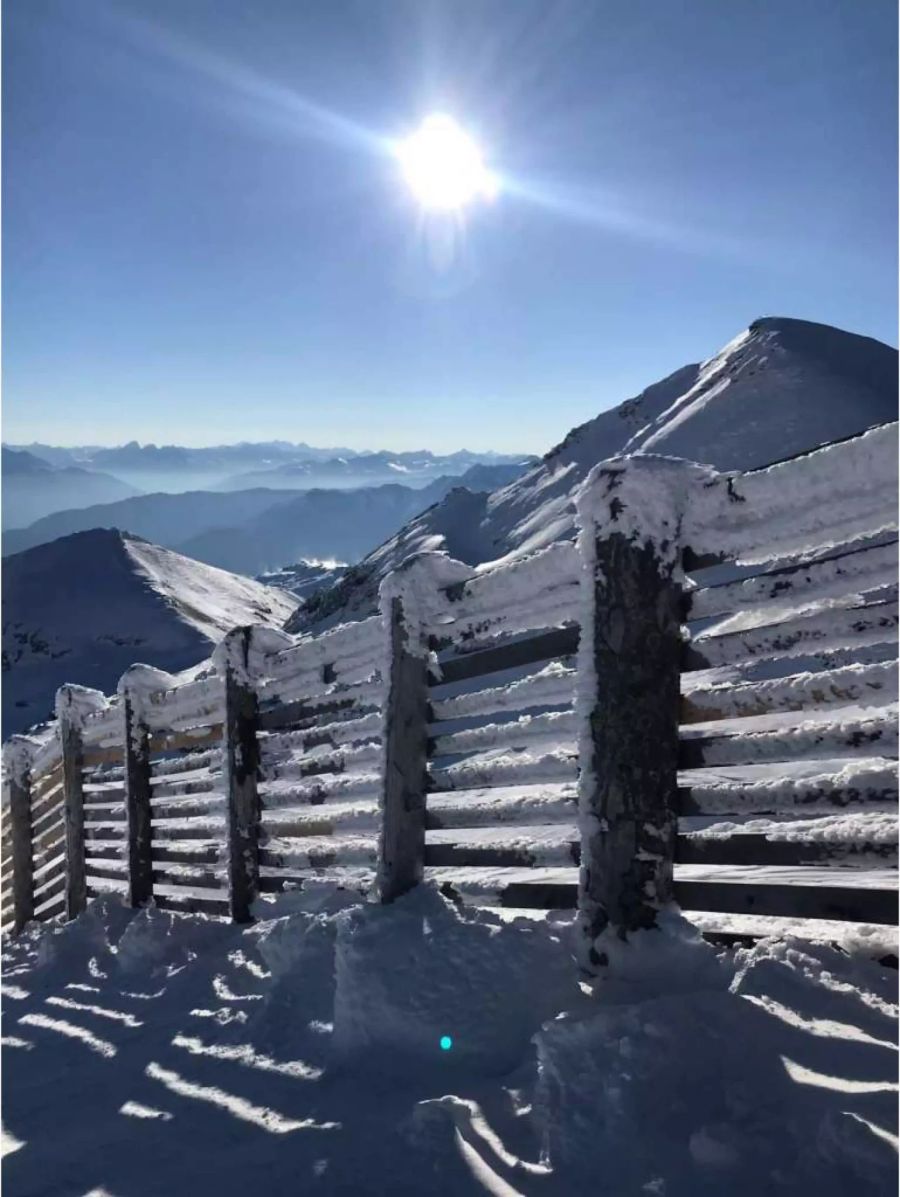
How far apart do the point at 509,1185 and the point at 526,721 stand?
1.60 meters

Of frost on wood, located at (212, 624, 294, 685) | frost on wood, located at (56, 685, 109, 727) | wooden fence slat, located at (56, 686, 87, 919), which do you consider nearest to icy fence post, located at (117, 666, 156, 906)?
frost on wood, located at (56, 685, 109, 727)

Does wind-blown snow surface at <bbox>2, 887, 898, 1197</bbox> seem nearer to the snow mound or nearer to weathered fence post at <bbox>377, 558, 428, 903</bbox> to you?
the snow mound

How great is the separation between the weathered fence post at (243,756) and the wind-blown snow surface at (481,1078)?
1138 millimetres

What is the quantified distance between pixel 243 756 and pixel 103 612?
50.8m

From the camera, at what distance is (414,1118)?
90.0 inches

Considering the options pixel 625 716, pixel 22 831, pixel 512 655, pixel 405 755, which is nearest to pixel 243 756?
pixel 405 755

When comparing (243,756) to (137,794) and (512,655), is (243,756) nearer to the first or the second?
(137,794)

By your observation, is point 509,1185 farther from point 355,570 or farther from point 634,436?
point 355,570

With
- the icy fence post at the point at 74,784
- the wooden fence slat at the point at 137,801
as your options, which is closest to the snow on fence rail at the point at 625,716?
the wooden fence slat at the point at 137,801

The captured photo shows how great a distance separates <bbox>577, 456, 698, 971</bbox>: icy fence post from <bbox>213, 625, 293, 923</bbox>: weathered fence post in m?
2.82

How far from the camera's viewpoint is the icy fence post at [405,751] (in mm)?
3545

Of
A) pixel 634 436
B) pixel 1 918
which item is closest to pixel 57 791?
pixel 1 918

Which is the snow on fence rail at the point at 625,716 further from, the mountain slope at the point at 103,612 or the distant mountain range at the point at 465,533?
the mountain slope at the point at 103,612

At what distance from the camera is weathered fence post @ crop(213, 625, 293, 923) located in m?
4.97
